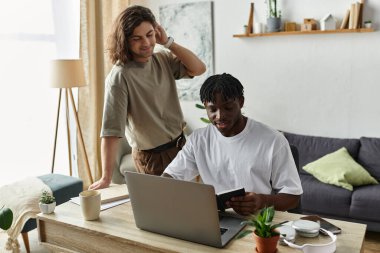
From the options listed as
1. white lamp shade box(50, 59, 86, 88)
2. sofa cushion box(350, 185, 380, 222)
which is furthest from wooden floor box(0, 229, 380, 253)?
white lamp shade box(50, 59, 86, 88)

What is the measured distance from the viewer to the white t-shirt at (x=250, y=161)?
1484 mm

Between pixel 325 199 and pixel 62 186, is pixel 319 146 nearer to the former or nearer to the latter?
pixel 325 199

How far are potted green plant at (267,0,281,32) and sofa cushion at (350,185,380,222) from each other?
1544mm

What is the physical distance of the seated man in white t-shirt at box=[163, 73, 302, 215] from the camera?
1.47m

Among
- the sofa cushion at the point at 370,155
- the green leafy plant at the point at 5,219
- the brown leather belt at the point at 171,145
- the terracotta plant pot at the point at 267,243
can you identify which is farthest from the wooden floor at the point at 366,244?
the terracotta plant pot at the point at 267,243

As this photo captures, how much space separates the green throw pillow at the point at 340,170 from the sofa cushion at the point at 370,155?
104 millimetres

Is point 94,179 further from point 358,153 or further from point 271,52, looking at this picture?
point 358,153

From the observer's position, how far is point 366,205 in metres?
2.81

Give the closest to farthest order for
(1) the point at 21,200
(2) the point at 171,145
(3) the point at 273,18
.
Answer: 1. (2) the point at 171,145
2. (1) the point at 21,200
3. (3) the point at 273,18

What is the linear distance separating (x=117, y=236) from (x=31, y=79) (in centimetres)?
256

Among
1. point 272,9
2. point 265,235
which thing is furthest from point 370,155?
point 265,235

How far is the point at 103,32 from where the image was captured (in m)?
3.94

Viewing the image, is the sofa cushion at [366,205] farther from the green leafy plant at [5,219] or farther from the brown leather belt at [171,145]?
the green leafy plant at [5,219]

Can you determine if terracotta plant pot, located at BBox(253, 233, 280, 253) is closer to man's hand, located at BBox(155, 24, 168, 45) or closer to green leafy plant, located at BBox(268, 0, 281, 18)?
man's hand, located at BBox(155, 24, 168, 45)
